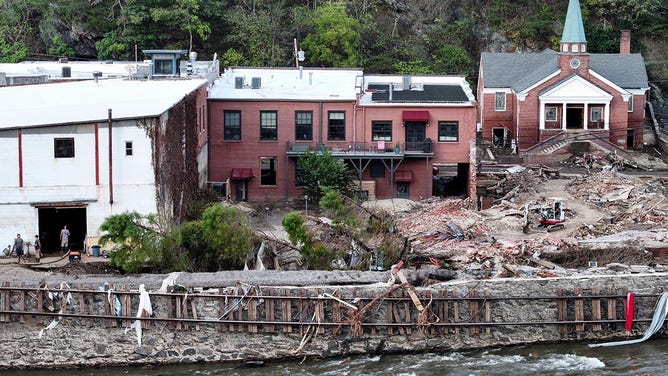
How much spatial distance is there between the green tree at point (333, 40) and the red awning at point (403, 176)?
64.6 feet

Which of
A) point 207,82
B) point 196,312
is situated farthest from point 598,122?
point 196,312

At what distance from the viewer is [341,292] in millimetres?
38156

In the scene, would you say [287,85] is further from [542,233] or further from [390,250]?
[390,250]

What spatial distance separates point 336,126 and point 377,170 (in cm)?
280

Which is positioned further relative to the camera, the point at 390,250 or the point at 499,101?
the point at 499,101

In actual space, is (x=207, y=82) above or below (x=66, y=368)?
above

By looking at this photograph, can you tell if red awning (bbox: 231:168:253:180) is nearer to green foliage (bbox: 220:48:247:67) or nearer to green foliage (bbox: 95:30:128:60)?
green foliage (bbox: 220:48:247:67)

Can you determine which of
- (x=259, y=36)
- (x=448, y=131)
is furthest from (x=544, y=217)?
(x=259, y=36)

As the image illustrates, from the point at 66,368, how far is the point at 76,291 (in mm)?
2192

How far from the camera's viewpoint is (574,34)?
247 feet

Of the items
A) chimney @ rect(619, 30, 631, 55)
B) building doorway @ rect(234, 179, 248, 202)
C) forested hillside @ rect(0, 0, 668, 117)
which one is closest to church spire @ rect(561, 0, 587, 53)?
chimney @ rect(619, 30, 631, 55)

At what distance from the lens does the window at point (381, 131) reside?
61.6 m

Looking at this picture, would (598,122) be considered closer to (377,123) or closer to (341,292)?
(377,123)

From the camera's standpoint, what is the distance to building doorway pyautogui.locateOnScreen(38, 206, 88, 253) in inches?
1828
